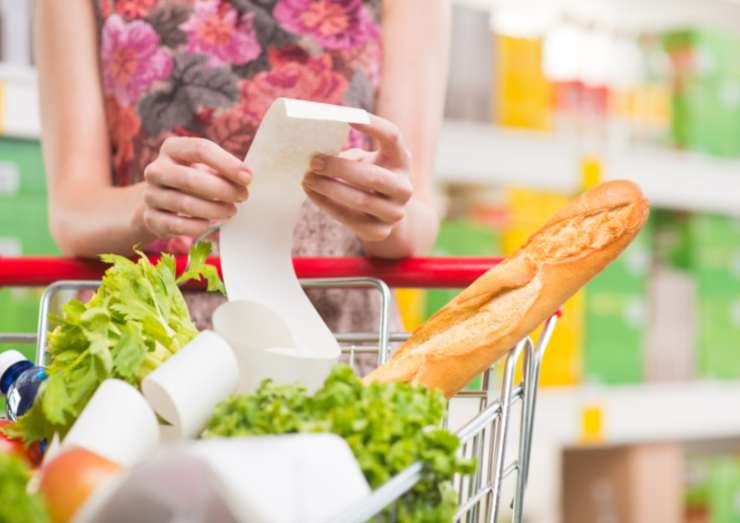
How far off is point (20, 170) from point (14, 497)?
123 centimetres

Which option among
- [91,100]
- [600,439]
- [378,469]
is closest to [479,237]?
[600,439]

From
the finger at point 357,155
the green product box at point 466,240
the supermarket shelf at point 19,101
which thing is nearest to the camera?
the finger at point 357,155

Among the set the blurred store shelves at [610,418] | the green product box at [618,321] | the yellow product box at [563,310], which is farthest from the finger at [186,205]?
the green product box at [618,321]

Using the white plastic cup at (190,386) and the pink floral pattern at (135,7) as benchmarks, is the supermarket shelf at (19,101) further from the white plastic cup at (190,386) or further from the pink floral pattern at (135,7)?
the white plastic cup at (190,386)

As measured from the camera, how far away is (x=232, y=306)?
0.66m

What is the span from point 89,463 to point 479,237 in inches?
64.1

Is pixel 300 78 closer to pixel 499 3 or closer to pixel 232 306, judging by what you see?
pixel 232 306

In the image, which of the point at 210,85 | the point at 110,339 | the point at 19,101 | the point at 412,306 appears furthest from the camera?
the point at 412,306

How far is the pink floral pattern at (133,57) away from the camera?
1.14 m

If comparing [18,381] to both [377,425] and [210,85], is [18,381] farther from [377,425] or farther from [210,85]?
[210,85]

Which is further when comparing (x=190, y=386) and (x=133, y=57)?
(x=133, y=57)

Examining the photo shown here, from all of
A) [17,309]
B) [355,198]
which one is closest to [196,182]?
[355,198]

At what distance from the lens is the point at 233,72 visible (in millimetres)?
1145

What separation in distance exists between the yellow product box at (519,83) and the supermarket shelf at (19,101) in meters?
0.87
